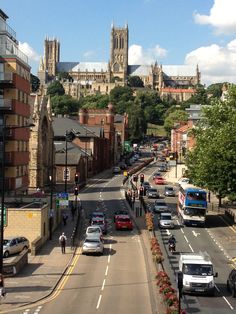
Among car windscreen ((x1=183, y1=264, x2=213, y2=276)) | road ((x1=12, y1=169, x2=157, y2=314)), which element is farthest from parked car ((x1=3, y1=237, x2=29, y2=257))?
car windscreen ((x1=183, y1=264, x2=213, y2=276))

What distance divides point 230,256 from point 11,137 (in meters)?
24.0

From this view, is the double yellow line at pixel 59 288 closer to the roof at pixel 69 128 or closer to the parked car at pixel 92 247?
the parked car at pixel 92 247

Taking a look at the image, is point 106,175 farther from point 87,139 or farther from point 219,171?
point 219,171

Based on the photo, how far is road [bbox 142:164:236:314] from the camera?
29.1 m

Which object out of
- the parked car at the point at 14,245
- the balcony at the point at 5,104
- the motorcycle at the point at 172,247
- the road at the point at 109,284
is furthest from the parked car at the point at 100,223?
the balcony at the point at 5,104

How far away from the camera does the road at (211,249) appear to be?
29.1 m

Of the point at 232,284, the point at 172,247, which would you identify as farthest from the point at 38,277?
the point at 172,247

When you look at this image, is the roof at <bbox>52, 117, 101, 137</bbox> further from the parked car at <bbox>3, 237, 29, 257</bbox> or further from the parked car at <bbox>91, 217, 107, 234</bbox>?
the parked car at <bbox>3, 237, 29, 257</bbox>

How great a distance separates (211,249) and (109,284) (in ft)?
53.6

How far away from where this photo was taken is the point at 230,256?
44469mm

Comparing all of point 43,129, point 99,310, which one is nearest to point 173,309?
point 99,310

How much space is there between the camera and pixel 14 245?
40031 millimetres

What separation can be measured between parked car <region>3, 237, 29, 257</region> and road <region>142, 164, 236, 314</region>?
32.5 feet

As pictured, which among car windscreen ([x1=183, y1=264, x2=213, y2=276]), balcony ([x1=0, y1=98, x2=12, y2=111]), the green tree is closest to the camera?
car windscreen ([x1=183, y1=264, x2=213, y2=276])
